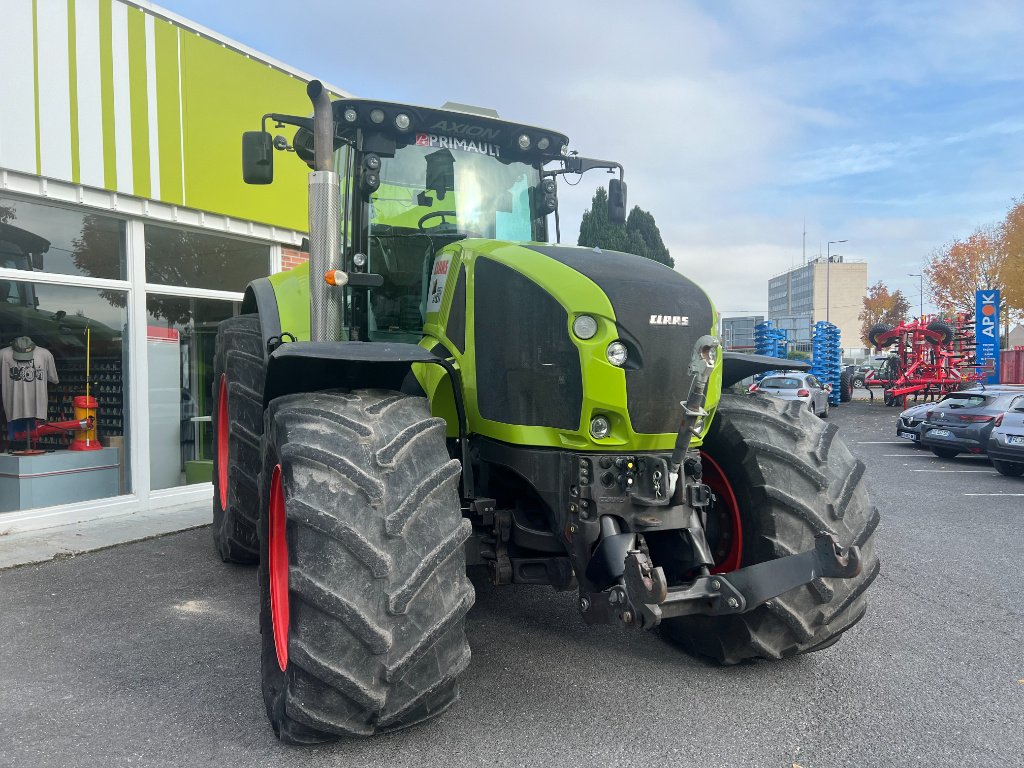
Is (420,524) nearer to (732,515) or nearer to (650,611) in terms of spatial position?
(650,611)

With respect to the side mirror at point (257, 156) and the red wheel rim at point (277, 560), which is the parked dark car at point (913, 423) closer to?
the side mirror at point (257, 156)

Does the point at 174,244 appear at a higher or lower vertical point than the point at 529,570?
higher

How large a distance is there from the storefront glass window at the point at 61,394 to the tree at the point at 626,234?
717 inches

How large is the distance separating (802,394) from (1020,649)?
18.1 m

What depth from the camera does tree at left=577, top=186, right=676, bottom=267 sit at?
2767 cm

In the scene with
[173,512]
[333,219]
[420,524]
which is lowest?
[173,512]

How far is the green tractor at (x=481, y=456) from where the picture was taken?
2773mm

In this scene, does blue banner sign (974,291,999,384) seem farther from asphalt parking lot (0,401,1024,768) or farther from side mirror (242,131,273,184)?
side mirror (242,131,273,184)

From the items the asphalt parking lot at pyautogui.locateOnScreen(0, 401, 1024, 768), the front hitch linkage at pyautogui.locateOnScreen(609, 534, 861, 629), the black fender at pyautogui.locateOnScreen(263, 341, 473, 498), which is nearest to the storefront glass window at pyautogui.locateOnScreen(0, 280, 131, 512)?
the asphalt parking lot at pyautogui.locateOnScreen(0, 401, 1024, 768)

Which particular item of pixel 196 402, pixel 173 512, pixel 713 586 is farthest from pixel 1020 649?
pixel 196 402

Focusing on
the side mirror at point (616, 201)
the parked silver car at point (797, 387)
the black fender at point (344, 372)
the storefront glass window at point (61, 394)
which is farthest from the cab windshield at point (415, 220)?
the parked silver car at point (797, 387)

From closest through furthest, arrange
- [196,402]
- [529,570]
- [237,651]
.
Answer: [529,570]
[237,651]
[196,402]

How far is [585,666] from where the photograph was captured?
3.85 meters

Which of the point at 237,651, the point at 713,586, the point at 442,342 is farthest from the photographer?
the point at 237,651
